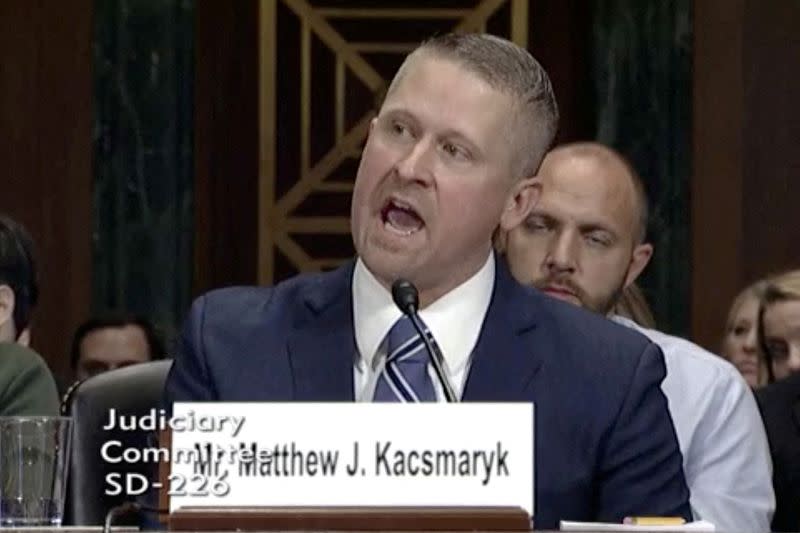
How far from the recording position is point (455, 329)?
3.23 metres

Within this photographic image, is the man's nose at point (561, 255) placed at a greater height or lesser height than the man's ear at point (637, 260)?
lesser

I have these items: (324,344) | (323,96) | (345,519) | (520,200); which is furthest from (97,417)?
(323,96)

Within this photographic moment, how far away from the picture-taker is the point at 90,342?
20.9ft

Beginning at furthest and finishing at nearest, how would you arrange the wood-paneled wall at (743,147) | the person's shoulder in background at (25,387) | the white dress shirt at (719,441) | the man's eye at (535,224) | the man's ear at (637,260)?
the wood-paneled wall at (743,147) → the man's ear at (637,260) → the man's eye at (535,224) → the person's shoulder in background at (25,387) → the white dress shirt at (719,441)

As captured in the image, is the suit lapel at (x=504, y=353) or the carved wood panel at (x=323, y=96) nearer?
the suit lapel at (x=504, y=353)

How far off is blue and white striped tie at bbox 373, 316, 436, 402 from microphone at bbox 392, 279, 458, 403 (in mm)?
105

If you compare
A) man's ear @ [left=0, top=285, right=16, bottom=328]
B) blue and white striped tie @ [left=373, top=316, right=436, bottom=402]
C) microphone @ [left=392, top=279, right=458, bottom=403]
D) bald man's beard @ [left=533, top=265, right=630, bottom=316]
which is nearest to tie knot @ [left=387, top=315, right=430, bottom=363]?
blue and white striped tie @ [left=373, top=316, right=436, bottom=402]

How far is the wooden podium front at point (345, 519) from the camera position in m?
2.36

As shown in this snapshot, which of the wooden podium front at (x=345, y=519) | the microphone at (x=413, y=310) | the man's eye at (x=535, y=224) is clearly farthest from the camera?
the man's eye at (x=535, y=224)

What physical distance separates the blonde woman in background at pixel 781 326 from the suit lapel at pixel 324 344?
7.53 ft

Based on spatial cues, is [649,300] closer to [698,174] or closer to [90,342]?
[698,174]

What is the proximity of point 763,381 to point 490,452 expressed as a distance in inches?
120

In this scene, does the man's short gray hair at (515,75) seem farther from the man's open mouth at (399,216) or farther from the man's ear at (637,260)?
the man's ear at (637,260)

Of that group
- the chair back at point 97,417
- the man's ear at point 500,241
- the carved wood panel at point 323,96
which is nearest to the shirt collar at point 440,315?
the chair back at point 97,417
